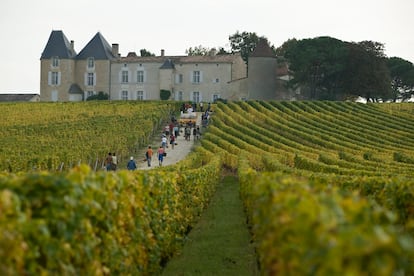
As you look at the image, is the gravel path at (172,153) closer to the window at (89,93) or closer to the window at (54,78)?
the window at (89,93)

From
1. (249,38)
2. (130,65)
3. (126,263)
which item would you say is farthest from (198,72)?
(126,263)

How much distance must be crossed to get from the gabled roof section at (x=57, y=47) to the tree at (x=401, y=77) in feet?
138

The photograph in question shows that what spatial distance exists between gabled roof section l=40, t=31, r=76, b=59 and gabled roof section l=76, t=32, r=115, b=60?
147cm

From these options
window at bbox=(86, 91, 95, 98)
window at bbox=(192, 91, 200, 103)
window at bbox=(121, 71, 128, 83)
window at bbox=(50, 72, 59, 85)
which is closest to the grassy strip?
window at bbox=(192, 91, 200, 103)

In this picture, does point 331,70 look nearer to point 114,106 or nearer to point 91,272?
point 114,106

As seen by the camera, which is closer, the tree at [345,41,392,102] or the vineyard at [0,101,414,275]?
the vineyard at [0,101,414,275]

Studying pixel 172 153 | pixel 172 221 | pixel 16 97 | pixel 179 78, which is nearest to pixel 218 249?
pixel 172 221

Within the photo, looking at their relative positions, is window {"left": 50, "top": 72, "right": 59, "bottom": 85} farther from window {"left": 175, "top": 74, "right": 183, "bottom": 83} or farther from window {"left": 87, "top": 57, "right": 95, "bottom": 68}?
window {"left": 175, "top": 74, "right": 183, "bottom": 83}

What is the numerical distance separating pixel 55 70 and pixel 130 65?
28.2 ft

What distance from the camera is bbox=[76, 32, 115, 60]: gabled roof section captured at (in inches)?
3332

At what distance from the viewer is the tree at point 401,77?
9788 cm

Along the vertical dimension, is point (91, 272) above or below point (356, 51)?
below

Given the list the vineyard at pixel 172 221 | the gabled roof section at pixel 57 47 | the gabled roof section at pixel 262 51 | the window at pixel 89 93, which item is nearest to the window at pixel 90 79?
the window at pixel 89 93

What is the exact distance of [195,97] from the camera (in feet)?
270
